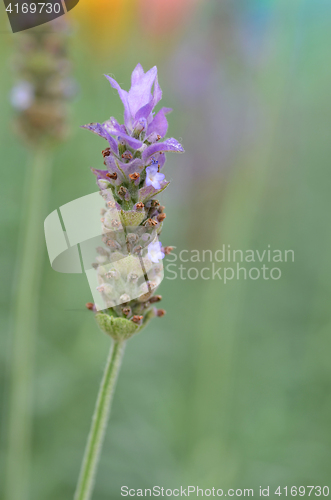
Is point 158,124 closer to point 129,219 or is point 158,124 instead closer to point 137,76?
point 137,76

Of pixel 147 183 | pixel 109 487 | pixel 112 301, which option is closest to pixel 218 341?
pixel 109 487

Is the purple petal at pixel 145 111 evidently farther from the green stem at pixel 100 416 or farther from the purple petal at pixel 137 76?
the green stem at pixel 100 416

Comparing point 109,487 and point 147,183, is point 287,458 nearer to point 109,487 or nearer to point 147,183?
point 109,487

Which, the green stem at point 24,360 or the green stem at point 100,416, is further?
the green stem at point 24,360

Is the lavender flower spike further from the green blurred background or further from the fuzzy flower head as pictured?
the green blurred background

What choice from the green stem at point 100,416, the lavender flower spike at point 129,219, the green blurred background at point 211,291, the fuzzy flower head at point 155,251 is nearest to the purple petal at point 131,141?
the lavender flower spike at point 129,219
